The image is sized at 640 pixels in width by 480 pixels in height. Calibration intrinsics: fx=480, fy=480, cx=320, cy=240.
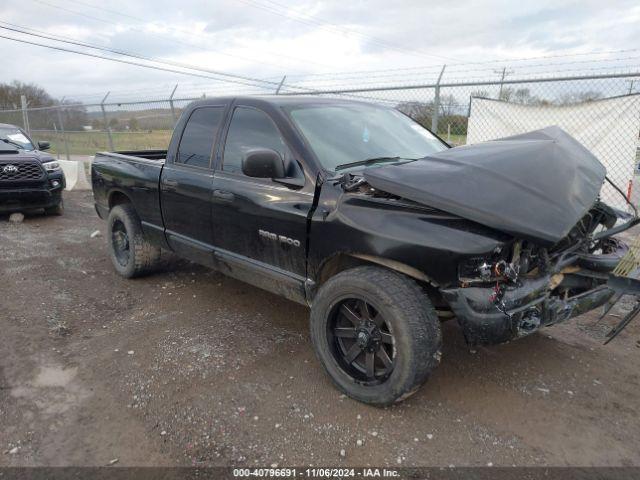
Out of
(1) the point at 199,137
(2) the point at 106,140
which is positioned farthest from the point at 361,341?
(2) the point at 106,140

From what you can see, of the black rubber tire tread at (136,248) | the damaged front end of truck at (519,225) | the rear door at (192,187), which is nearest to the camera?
the damaged front end of truck at (519,225)

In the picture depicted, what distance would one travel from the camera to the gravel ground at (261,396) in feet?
8.42

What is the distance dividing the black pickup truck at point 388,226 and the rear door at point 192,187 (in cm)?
2

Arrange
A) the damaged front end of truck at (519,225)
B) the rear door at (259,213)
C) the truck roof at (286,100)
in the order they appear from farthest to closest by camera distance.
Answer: the truck roof at (286,100), the rear door at (259,213), the damaged front end of truck at (519,225)

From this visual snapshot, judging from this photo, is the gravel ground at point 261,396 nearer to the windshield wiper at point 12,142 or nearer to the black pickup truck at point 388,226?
the black pickup truck at point 388,226

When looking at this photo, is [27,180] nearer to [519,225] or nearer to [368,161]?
[368,161]

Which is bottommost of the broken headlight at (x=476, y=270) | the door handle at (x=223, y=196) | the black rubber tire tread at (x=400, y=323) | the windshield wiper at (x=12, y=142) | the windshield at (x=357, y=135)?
the black rubber tire tread at (x=400, y=323)

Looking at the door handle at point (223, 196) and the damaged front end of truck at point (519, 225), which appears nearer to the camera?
the damaged front end of truck at point (519, 225)

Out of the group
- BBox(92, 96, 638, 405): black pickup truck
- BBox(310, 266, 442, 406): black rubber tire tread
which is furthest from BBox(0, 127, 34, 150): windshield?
BBox(310, 266, 442, 406): black rubber tire tread

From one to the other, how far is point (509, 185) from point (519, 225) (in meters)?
0.33

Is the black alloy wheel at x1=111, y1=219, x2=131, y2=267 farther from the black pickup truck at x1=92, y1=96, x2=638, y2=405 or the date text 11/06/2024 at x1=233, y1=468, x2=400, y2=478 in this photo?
the date text 11/06/2024 at x1=233, y1=468, x2=400, y2=478

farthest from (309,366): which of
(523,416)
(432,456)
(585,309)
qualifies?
(585,309)

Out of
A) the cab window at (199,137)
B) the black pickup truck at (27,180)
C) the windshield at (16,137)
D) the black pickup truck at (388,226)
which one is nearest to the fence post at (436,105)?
the black pickup truck at (388,226)

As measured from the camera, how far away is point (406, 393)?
272cm
